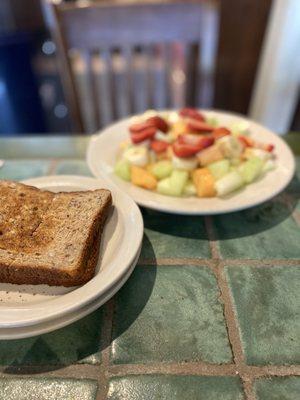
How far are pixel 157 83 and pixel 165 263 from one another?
1367mm

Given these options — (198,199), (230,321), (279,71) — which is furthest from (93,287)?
(279,71)

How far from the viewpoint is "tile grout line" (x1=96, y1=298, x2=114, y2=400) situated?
1.51 ft

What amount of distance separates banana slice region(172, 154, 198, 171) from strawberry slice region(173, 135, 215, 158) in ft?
0.03

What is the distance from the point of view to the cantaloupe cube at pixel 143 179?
775 millimetres

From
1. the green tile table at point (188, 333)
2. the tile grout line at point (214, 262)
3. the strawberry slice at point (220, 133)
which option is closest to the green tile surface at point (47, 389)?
the green tile table at point (188, 333)

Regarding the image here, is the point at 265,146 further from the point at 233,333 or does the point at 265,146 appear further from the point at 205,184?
the point at 233,333

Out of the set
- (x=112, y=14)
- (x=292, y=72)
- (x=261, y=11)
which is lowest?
(x=292, y=72)

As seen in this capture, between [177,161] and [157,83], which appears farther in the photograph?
[157,83]

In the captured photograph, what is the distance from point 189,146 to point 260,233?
269mm

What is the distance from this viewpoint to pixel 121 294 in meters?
0.58

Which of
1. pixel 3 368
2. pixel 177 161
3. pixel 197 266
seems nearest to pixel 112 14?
pixel 177 161

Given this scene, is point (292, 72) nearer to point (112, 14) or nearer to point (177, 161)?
point (112, 14)

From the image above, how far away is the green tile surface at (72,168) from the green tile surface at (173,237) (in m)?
0.26

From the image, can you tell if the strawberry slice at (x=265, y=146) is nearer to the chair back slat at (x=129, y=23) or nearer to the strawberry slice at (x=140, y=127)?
the strawberry slice at (x=140, y=127)
